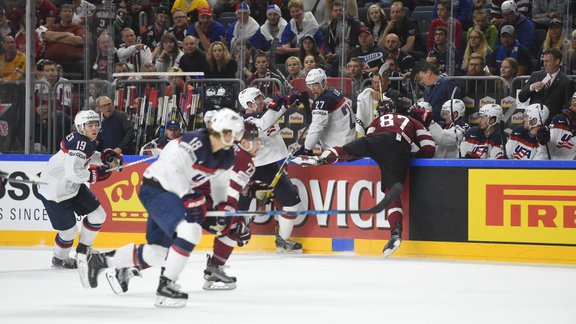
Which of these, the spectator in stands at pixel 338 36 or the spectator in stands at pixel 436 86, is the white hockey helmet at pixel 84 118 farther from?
the spectator in stands at pixel 436 86

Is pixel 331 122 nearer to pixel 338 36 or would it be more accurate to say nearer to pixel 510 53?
pixel 338 36

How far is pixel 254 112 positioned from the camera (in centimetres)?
1145

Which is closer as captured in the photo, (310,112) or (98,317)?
(98,317)

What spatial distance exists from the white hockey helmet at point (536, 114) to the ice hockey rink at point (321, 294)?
156 centimetres

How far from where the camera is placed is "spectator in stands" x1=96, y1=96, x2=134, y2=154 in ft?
41.4

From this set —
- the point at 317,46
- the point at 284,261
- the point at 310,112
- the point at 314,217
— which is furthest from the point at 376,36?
the point at 284,261

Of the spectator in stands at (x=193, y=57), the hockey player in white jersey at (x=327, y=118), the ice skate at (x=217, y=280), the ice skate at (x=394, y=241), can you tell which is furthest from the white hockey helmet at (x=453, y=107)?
the ice skate at (x=217, y=280)

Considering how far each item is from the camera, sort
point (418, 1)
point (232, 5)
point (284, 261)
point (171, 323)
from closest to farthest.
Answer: point (171, 323) < point (284, 261) < point (418, 1) < point (232, 5)

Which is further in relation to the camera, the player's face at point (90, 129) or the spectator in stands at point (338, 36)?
the spectator in stands at point (338, 36)

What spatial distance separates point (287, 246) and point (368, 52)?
271 centimetres

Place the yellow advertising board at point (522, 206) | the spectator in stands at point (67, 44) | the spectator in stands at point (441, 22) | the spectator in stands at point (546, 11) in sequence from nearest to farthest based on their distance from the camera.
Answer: the yellow advertising board at point (522, 206), the spectator in stands at point (546, 11), the spectator in stands at point (441, 22), the spectator in stands at point (67, 44)

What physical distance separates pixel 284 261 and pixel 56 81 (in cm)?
417

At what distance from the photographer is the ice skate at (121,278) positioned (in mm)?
7914

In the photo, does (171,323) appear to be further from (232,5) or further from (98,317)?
(232,5)
